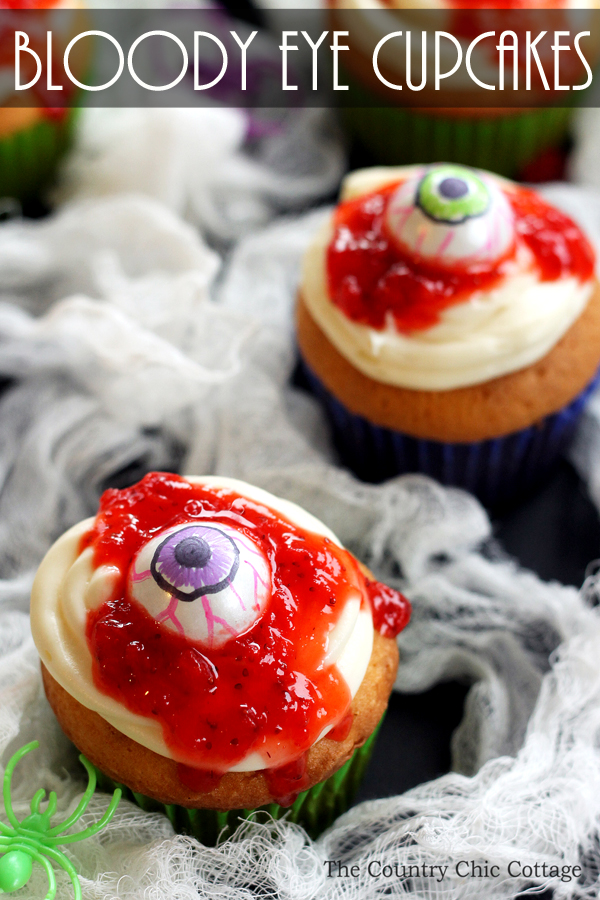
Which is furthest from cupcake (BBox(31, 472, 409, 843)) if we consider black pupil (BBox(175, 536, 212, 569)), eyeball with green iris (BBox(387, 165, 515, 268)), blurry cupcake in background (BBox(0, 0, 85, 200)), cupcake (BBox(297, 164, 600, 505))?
blurry cupcake in background (BBox(0, 0, 85, 200))

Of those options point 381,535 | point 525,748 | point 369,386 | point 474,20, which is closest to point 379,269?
point 369,386

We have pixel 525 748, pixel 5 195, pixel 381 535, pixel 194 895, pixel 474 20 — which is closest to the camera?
pixel 194 895

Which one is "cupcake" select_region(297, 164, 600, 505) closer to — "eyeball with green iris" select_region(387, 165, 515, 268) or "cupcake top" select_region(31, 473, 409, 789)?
"eyeball with green iris" select_region(387, 165, 515, 268)

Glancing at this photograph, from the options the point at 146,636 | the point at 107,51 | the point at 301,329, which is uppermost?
the point at 107,51

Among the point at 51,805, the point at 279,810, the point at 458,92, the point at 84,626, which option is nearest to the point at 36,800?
the point at 51,805

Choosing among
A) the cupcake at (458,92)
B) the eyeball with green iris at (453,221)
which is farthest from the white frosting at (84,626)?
the cupcake at (458,92)

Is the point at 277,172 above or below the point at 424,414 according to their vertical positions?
above

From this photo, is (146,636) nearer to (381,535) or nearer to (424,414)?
(381,535)

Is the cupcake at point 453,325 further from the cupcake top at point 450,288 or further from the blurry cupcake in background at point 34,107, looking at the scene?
the blurry cupcake in background at point 34,107
